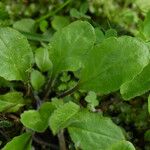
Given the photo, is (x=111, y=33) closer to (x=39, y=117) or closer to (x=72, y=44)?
(x=72, y=44)

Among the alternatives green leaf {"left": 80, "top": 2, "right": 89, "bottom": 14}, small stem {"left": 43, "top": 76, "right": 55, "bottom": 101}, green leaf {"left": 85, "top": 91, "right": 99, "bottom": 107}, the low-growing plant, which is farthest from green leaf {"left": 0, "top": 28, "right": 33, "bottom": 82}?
green leaf {"left": 80, "top": 2, "right": 89, "bottom": 14}

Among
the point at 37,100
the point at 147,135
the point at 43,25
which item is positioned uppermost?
the point at 43,25

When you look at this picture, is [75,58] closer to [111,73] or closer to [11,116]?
[111,73]

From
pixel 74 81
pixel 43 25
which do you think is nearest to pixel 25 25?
pixel 43 25

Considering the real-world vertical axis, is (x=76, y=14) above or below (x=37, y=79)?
above

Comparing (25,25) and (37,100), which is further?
(25,25)

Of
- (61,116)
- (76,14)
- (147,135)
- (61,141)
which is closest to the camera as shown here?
(61,116)

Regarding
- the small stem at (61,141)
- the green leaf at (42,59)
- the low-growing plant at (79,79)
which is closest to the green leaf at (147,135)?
the low-growing plant at (79,79)
